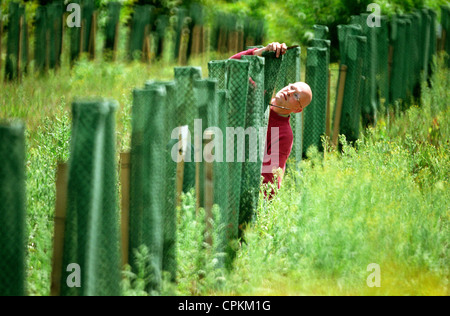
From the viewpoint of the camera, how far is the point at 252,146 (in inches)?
182

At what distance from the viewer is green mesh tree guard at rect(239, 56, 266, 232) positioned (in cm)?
459

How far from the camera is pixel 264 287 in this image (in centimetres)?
412

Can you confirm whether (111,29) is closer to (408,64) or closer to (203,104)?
(408,64)

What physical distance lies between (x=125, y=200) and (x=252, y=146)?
1265 mm

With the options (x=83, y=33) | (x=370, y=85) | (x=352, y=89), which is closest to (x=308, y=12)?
(x=83, y=33)

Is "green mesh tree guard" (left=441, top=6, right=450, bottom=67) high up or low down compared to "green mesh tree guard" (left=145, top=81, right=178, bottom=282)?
up

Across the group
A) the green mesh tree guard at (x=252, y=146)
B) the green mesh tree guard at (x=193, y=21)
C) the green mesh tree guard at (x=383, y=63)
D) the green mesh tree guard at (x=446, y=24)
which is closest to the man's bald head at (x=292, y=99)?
the green mesh tree guard at (x=252, y=146)

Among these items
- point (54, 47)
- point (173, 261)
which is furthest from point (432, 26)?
point (173, 261)

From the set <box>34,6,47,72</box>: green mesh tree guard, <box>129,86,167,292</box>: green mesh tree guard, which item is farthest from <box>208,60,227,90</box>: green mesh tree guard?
<box>34,6,47,72</box>: green mesh tree guard

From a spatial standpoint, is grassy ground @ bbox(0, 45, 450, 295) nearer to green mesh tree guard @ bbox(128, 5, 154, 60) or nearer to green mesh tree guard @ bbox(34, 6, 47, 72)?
green mesh tree guard @ bbox(34, 6, 47, 72)

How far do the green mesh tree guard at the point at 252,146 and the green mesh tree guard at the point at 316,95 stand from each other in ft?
6.32

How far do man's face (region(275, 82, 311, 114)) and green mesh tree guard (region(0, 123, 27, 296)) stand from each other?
2.88 m

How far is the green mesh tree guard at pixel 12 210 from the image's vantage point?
279cm

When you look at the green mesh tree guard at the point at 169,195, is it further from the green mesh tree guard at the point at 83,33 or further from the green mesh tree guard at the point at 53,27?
the green mesh tree guard at the point at 83,33
